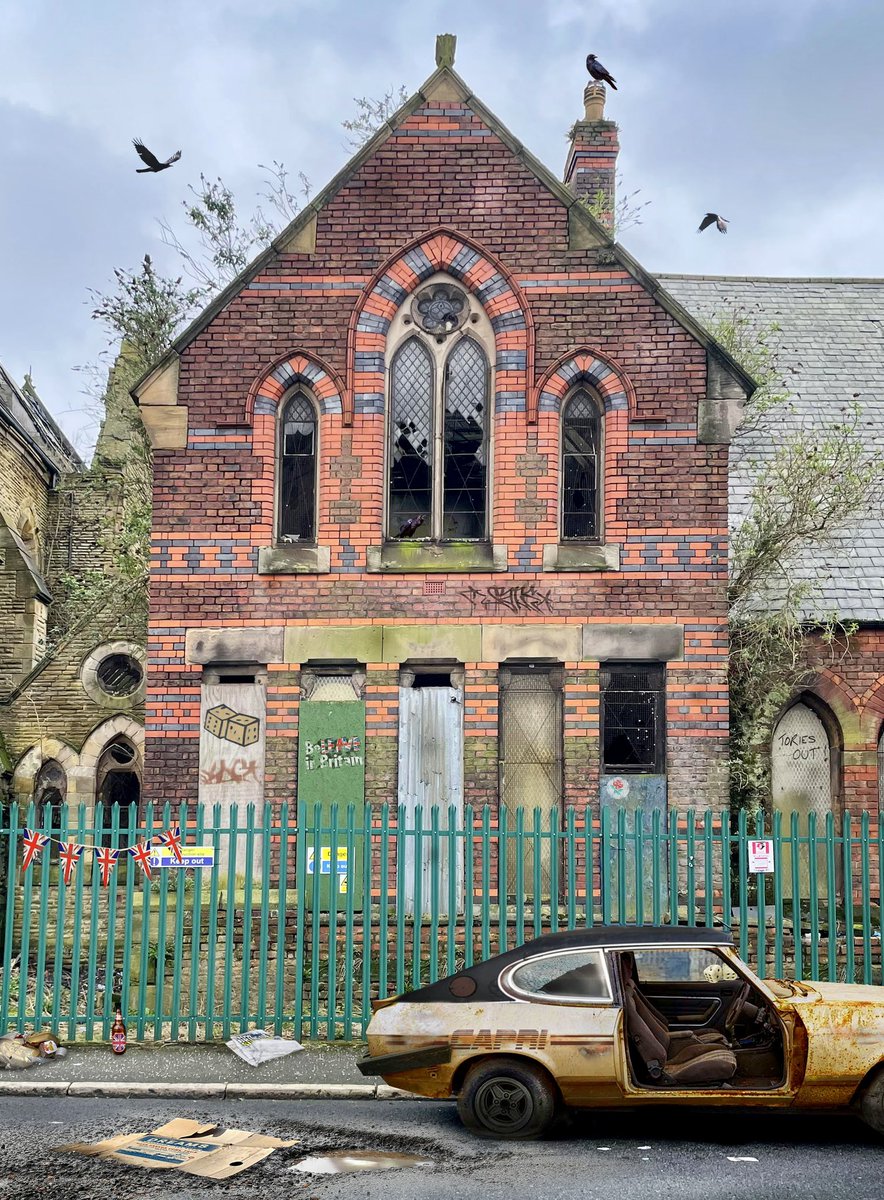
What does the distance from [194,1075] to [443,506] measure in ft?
20.2

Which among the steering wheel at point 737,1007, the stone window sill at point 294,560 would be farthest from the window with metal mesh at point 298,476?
the steering wheel at point 737,1007

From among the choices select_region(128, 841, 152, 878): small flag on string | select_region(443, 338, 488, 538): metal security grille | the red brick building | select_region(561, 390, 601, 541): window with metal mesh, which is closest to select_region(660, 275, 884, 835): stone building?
the red brick building

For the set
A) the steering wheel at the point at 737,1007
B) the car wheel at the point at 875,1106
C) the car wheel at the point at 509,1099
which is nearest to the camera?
the car wheel at the point at 875,1106

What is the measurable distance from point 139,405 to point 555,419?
14.5 ft

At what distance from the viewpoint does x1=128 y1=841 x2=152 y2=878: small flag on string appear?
1088cm

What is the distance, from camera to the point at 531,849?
12.4m

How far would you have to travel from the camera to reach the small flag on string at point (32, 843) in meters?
10.8

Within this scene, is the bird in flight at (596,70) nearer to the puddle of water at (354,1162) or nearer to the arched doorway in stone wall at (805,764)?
the arched doorway in stone wall at (805,764)

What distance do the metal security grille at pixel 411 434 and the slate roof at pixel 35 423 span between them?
10840mm

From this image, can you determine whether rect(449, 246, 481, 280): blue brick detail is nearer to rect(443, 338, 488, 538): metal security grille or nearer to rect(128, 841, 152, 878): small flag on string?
rect(443, 338, 488, 538): metal security grille

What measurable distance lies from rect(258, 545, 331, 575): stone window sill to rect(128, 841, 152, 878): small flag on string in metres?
3.17

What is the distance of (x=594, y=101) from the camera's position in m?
18.2

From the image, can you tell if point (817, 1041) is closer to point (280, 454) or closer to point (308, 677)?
point (308, 677)

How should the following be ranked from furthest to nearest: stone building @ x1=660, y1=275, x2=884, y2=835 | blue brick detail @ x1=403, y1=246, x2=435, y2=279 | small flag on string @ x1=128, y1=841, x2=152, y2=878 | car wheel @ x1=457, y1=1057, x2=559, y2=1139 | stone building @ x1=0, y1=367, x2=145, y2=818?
stone building @ x1=0, y1=367, x2=145, y2=818 < stone building @ x1=660, y1=275, x2=884, y2=835 < blue brick detail @ x1=403, y1=246, x2=435, y2=279 < small flag on string @ x1=128, y1=841, x2=152, y2=878 < car wheel @ x1=457, y1=1057, x2=559, y2=1139
